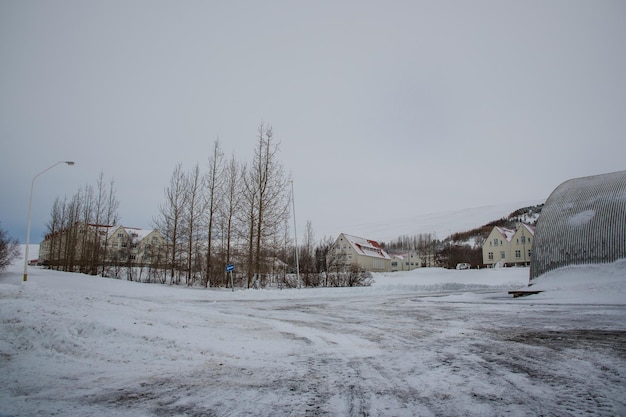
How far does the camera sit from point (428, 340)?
6.80 m

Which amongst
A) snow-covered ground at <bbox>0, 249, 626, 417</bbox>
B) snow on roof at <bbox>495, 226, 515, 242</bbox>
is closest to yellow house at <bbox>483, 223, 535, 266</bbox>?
snow on roof at <bbox>495, 226, 515, 242</bbox>

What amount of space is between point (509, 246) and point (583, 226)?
188 ft

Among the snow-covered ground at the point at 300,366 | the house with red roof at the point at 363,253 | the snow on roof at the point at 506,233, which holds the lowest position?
the snow-covered ground at the point at 300,366

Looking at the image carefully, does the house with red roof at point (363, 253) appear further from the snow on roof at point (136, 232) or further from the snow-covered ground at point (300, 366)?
the snow-covered ground at point (300, 366)

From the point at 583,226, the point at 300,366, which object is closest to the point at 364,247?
the point at 583,226

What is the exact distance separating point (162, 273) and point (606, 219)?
35.5 meters

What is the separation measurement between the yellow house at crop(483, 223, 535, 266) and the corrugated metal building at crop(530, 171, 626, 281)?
49.9 meters

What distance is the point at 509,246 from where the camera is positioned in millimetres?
73938

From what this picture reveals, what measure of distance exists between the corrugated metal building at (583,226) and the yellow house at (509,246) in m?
49.9

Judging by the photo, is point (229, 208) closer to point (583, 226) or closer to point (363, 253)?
point (583, 226)

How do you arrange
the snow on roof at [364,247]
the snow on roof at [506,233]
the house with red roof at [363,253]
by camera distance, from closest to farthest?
1. the snow on roof at [506,233]
2. the house with red roof at [363,253]
3. the snow on roof at [364,247]

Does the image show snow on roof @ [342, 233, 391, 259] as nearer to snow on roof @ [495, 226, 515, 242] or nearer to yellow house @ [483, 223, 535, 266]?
yellow house @ [483, 223, 535, 266]

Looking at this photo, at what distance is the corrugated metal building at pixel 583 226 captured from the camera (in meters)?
20.8

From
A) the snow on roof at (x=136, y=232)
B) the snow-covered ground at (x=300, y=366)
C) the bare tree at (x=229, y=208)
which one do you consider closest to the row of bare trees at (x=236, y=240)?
the bare tree at (x=229, y=208)
